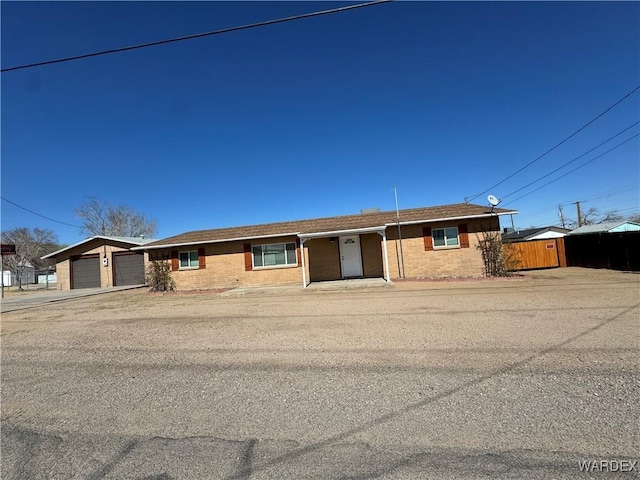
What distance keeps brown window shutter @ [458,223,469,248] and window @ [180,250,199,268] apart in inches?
518

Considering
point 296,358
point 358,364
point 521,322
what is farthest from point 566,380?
point 296,358

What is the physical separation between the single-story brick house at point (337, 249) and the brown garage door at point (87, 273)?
36.5ft

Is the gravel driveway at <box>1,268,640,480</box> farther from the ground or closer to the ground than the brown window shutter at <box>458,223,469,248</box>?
closer to the ground

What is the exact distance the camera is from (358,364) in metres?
4.54

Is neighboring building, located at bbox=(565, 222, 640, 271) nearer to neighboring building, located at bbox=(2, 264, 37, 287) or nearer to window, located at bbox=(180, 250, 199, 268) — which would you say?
window, located at bbox=(180, 250, 199, 268)

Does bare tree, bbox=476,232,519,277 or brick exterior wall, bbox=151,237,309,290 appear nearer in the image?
bare tree, bbox=476,232,519,277

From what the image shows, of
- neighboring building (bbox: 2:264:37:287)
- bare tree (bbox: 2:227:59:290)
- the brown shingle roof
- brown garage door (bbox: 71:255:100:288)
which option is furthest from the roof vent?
neighboring building (bbox: 2:264:37:287)

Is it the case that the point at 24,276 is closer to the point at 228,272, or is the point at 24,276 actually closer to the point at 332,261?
the point at 228,272

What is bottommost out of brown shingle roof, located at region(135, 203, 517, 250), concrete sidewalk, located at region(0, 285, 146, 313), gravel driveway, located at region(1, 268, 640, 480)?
gravel driveway, located at region(1, 268, 640, 480)

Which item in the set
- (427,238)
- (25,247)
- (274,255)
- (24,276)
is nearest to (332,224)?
(274,255)

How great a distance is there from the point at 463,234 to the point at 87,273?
2697 cm

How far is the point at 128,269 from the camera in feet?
85.1

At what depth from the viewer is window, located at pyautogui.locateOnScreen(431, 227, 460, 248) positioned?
15758mm

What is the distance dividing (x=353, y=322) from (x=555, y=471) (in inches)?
195
